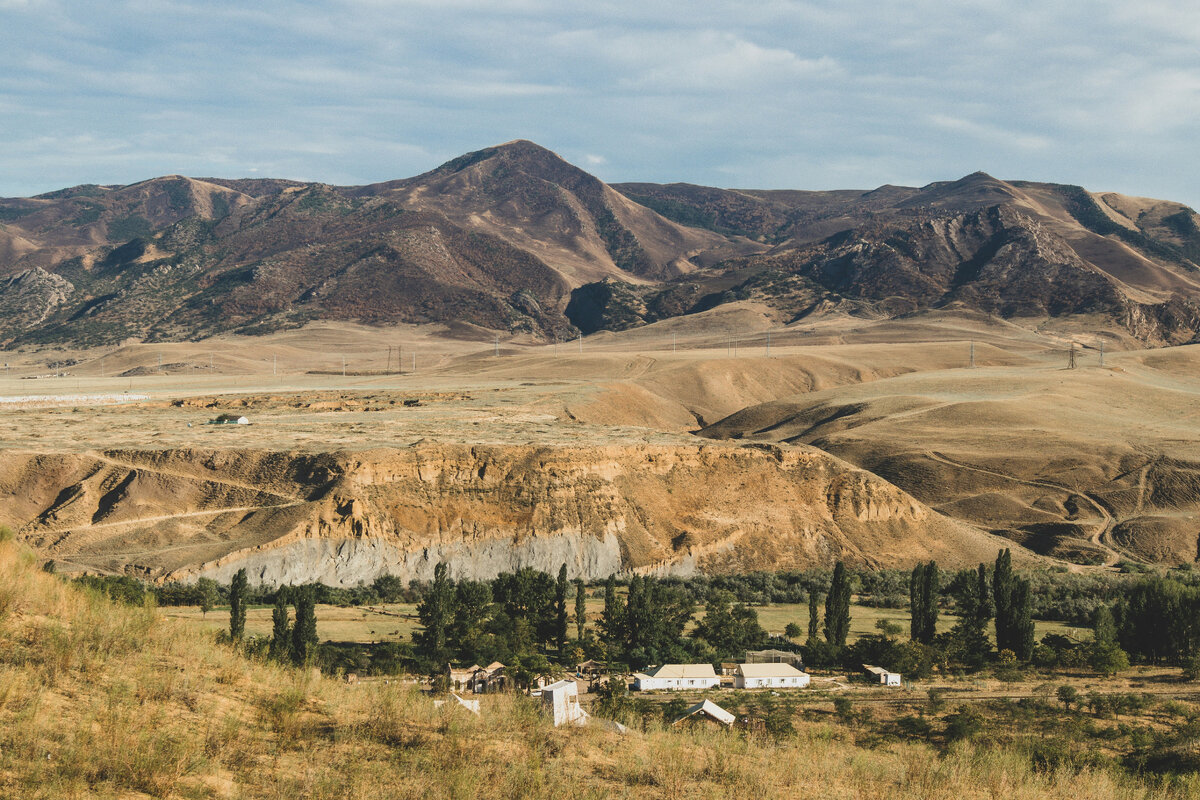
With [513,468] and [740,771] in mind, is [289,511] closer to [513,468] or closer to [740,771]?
[513,468]

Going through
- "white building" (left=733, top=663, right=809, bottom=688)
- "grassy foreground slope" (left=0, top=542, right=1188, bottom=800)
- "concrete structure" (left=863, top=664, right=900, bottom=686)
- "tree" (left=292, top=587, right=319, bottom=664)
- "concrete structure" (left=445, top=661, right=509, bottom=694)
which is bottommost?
"concrete structure" (left=863, top=664, right=900, bottom=686)

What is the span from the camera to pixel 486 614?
40719 mm

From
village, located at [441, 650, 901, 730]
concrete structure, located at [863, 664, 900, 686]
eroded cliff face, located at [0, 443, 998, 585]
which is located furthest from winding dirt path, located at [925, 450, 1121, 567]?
village, located at [441, 650, 901, 730]

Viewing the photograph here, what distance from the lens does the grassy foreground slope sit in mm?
8305

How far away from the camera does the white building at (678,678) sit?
33906 mm

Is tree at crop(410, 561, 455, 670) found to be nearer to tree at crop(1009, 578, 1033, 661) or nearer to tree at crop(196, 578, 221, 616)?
tree at crop(196, 578, 221, 616)

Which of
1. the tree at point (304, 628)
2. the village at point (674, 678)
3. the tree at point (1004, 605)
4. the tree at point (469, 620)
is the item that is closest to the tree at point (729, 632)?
the village at point (674, 678)

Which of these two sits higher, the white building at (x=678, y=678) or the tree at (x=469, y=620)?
the tree at (x=469, y=620)

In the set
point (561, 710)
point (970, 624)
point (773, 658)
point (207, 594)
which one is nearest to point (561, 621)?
point (773, 658)

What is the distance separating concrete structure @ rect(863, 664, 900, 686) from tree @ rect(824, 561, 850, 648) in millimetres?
3193

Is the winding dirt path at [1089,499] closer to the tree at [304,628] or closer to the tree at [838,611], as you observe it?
the tree at [838,611]

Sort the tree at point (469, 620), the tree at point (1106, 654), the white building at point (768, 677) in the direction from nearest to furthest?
the white building at point (768, 677) → the tree at point (1106, 654) → the tree at point (469, 620)

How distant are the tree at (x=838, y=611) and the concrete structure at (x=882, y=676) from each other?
10.5ft

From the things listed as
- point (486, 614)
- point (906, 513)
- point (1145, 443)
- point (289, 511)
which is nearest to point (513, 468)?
point (289, 511)
